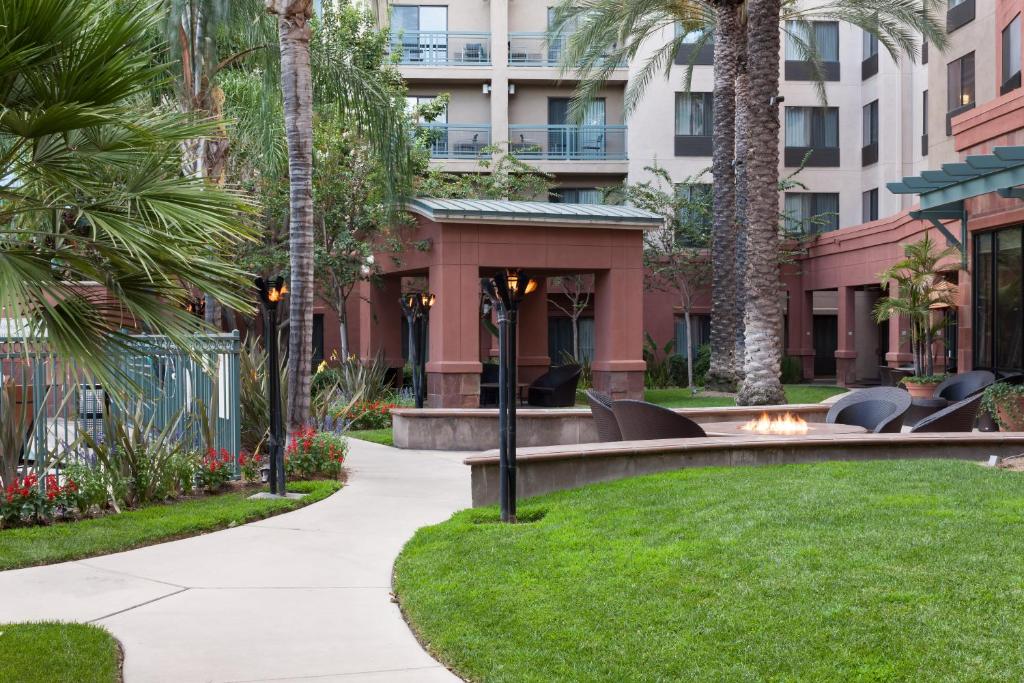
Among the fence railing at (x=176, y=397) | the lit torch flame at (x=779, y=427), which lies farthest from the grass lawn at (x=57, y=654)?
the lit torch flame at (x=779, y=427)

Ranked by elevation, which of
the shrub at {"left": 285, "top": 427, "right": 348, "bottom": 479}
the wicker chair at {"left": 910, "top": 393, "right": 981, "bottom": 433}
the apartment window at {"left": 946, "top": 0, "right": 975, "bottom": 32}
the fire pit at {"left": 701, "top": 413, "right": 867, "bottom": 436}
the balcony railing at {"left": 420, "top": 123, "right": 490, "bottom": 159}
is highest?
the apartment window at {"left": 946, "top": 0, "right": 975, "bottom": 32}

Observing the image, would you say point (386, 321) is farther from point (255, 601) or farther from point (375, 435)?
point (255, 601)

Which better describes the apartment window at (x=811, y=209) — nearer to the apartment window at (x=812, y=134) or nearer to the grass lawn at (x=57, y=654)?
the apartment window at (x=812, y=134)

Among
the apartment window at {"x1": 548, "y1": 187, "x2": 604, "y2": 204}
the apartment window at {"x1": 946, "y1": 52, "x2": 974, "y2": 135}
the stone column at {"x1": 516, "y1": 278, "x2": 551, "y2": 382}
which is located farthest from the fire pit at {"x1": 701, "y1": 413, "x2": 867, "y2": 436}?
the apartment window at {"x1": 548, "y1": 187, "x2": 604, "y2": 204}

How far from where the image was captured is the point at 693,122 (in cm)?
3844

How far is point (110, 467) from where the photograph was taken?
10.8 m

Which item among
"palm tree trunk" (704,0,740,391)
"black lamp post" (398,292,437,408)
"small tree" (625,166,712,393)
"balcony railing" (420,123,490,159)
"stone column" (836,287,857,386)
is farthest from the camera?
"balcony railing" (420,123,490,159)

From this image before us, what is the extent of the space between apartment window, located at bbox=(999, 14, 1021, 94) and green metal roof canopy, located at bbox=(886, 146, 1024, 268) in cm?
668

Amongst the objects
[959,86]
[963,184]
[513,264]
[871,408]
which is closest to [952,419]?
[871,408]

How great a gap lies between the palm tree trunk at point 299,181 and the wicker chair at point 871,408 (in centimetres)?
736

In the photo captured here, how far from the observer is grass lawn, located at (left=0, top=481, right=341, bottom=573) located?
28.2ft

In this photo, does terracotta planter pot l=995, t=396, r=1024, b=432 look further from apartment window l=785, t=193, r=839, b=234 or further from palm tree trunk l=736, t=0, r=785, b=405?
apartment window l=785, t=193, r=839, b=234

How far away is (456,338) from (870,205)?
76.3ft

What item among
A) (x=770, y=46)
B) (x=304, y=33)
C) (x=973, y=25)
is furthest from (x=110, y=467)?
(x=973, y=25)
